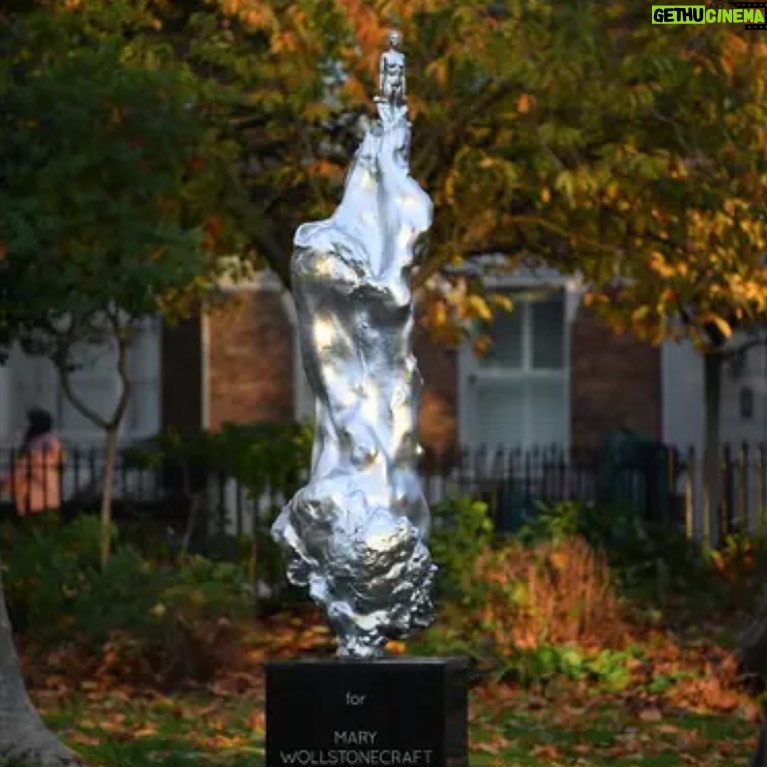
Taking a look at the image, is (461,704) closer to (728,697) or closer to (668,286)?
(728,697)

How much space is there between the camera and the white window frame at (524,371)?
30.2 metres

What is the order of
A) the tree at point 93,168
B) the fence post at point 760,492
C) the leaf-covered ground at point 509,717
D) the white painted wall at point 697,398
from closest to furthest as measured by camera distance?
1. the leaf-covered ground at point 509,717
2. the tree at point 93,168
3. the fence post at point 760,492
4. the white painted wall at point 697,398

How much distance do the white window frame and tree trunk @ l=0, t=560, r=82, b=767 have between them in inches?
565

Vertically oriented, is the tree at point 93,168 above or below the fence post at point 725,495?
above

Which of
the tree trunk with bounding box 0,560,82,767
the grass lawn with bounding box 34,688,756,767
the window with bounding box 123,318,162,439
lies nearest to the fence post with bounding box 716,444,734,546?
the grass lawn with bounding box 34,688,756,767

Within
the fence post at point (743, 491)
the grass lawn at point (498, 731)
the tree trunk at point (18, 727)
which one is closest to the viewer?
the tree trunk at point (18, 727)

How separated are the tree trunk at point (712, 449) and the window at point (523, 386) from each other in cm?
392

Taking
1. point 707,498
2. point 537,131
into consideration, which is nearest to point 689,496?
point 707,498

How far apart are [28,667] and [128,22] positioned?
4.49m

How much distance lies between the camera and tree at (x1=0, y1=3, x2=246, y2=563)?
19500mm

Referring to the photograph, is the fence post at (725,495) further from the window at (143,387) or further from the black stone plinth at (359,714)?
the black stone plinth at (359,714)

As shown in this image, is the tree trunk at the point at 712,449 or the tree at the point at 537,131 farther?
the tree trunk at the point at 712,449

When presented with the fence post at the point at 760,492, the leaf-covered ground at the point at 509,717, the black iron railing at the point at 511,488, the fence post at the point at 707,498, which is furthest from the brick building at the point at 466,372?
the leaf-covered ground at the point at 509,717

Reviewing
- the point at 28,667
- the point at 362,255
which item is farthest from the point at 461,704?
the point at 28,667
